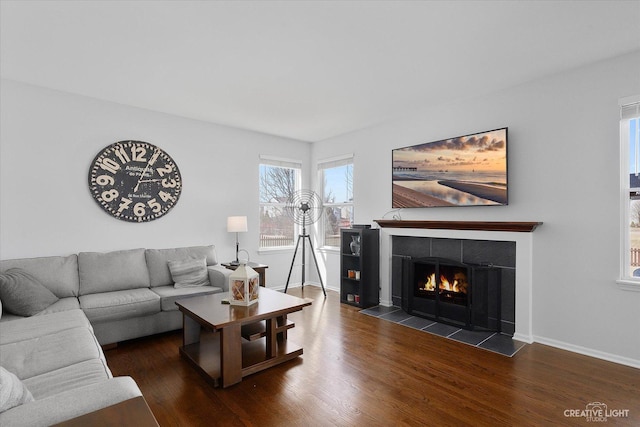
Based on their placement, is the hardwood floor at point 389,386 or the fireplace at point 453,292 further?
the fireplace at point 453,292

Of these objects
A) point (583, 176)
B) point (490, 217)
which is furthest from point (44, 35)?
point (583, 176)

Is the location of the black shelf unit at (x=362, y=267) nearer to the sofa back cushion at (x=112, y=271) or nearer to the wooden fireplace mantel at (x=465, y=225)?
the wooden fireplace mantel at (x=465, y=225)

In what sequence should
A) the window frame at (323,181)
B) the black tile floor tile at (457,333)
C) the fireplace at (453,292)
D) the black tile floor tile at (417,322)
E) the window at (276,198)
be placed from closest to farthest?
the black tile floor tile at (457,333)
the fireplace at (453,292)
the black tile floor tile at (417,322)
the window frame at (323,181)
the window at (276,198)

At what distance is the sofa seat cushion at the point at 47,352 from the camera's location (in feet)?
5.77

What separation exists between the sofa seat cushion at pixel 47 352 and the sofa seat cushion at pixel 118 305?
2.51 feet

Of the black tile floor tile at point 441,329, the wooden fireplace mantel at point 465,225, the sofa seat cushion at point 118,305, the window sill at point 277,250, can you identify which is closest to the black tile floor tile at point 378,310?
the black tile floor tile at point 441,329

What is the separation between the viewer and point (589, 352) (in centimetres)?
287

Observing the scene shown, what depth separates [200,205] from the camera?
4480 millimetres

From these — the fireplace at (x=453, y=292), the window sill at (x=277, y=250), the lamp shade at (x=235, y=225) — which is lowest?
the fireplace at (x=453, y=292)

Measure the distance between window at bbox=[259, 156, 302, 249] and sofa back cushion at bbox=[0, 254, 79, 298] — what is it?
2481mm

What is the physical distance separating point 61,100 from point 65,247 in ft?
5.12

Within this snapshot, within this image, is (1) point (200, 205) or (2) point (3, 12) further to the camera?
(1) point (200, 205)

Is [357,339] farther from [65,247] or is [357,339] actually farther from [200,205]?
[65,247]

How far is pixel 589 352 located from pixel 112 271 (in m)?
4.63
